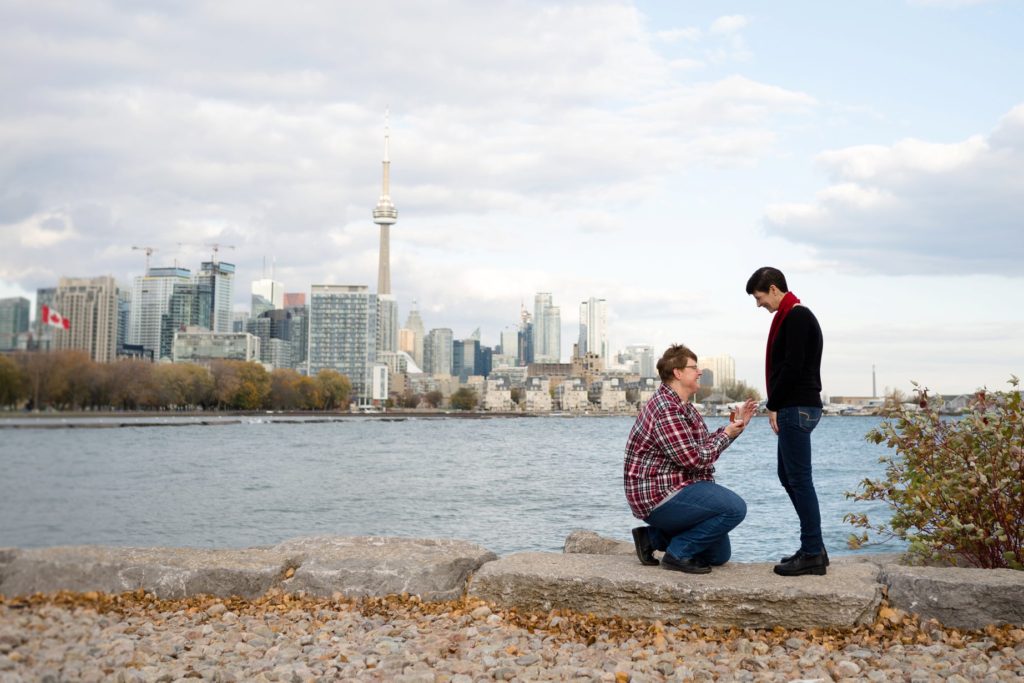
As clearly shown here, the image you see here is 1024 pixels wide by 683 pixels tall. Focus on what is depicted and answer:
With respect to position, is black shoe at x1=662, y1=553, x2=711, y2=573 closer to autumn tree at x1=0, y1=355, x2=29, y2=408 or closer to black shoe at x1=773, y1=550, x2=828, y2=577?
black shoe at x1=773, y1=550, x2=828, y2=577

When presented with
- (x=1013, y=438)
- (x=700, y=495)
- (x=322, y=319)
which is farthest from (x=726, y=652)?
(x=322, y=319)

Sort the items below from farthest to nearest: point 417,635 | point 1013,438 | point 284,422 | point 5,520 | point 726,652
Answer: point 284,422 → point 5,520 → point 1013,438 → point 417,635 → point 726,652

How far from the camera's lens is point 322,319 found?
199 m

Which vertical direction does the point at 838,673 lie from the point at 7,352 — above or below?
below

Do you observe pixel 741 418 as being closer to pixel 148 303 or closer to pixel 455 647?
pixel 455 647

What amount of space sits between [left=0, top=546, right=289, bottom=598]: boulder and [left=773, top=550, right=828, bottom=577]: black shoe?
11.5ft

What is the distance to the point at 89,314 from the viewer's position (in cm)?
653

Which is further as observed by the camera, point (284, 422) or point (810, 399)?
point (284, 422)

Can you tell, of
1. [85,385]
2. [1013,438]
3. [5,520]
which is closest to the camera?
[1013,438]

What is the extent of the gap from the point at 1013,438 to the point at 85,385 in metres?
8.81

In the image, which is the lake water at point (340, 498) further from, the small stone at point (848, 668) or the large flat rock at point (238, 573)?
the small stone at point (848, 668)

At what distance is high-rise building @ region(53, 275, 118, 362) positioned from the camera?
5.58m

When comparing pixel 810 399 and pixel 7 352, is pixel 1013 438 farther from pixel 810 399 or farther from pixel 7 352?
pixel 7 352

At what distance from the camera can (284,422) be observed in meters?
103
